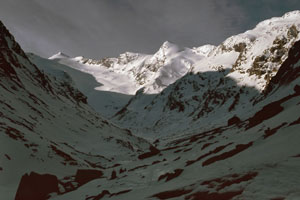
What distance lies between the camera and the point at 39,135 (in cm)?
3722

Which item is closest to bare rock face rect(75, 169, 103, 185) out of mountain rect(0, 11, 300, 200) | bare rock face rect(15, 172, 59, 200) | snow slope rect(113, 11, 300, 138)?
mountain rect(0, 11, 300, 200)

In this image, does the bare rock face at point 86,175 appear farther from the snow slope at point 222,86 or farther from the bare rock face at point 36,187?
the snow slope at point 222,86

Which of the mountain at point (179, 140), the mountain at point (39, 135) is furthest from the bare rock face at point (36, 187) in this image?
the mountain at point (39, 135)

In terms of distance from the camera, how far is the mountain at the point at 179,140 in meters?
10.8

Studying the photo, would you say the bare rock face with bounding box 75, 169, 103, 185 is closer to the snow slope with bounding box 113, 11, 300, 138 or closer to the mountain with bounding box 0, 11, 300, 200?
the mountain with bounding box 0, 11, 300, 200

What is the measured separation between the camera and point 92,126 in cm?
6488

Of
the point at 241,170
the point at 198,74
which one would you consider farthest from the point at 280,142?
the point at 198,74

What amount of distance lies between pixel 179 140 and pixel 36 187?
160 ft

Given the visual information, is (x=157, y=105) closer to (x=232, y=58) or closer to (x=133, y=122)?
(x=133, y=122)

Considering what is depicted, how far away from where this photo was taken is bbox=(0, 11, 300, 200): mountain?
427 inches

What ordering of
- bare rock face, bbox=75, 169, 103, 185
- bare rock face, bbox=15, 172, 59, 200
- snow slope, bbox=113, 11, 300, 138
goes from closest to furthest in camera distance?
bare rock face, bbox=15, 172, 59, 200 < bare rock face, bbox=75, 169, 103, 185 < snow slope, bbox=113, 11, 300, 138

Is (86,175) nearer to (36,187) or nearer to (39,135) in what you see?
(36,187)

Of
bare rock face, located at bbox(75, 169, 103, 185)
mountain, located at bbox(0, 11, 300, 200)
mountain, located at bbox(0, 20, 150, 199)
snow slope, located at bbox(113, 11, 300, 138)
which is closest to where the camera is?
mountain, located at bbox(0, 11, 300, 200)

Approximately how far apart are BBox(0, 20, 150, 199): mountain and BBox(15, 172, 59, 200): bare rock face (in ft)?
2.88
